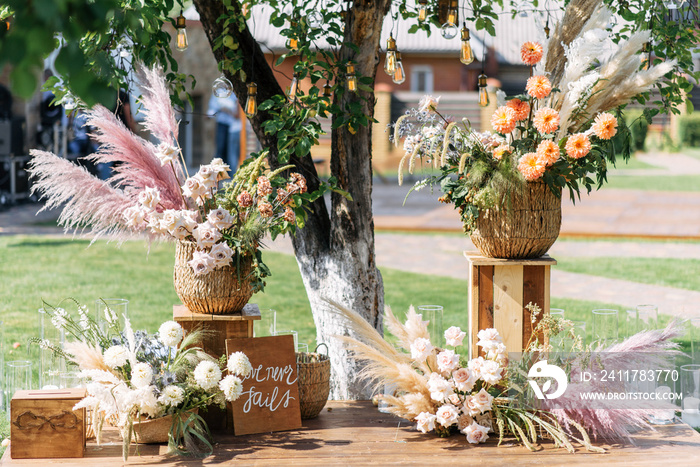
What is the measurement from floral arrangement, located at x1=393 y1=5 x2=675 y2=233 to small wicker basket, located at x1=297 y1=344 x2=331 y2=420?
74cm

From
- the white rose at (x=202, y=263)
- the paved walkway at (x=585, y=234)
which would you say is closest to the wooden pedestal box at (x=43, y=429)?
the white rose at (x=202, y=263)

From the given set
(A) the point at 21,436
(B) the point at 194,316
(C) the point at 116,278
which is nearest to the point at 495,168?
(B) the point at 194,316

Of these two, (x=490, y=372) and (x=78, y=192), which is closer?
(x=490, y=372)

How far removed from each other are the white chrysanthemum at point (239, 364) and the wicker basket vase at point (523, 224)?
93 cm

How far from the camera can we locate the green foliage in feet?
79.2

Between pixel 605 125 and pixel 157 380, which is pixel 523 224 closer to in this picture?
pixel 605 125

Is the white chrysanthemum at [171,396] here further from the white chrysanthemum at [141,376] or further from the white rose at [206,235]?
Result: the white rose at [206,235]

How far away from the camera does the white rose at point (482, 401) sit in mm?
2514

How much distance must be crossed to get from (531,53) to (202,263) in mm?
1322

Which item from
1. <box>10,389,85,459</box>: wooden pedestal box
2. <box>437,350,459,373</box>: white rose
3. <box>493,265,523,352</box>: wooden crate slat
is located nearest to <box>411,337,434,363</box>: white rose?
<box>437,350,459,373</box>: white rose

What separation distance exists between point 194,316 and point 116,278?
17.2 feet

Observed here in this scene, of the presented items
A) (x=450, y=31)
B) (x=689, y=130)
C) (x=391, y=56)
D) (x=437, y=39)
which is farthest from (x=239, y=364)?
(x=689, y=130)

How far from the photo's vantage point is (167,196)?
2.73 metres

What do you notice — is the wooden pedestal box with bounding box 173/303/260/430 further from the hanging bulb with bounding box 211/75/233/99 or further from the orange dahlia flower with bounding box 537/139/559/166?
the orange dahlia flower with bounding box 537/139/559/166
